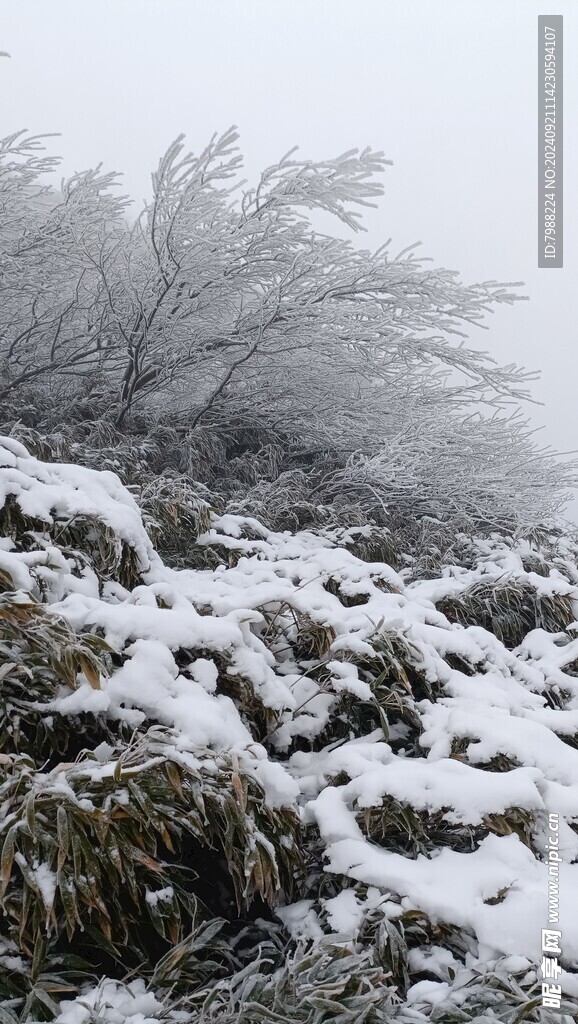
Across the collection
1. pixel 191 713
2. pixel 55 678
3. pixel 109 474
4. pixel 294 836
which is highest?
pixel 109 474

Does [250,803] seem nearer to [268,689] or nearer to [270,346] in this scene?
[268,689]

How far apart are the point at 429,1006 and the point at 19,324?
5708 millimetres

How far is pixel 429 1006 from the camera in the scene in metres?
1.30

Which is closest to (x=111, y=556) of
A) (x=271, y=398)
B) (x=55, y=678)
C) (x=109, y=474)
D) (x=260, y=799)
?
(x=109, y=474)

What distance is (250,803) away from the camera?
1.54 metres

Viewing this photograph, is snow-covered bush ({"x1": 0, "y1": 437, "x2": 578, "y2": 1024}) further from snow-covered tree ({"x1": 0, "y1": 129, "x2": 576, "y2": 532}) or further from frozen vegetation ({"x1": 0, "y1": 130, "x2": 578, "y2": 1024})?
snow-covered tree ({"x1": 0, "y1": 129, "x2": 576, "y2": 532})

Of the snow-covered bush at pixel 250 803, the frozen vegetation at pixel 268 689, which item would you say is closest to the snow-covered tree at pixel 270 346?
the frozen vegetation at pixel 268 689

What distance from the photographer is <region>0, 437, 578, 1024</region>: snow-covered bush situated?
1.29 metres

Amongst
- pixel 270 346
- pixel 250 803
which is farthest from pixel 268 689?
pixel 270 346

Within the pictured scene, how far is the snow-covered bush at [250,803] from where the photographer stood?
1.29 meters

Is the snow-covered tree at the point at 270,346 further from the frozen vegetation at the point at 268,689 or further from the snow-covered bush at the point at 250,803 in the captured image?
the snow-covered bush at the point at 250,803

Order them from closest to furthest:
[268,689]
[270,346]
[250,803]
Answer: [250,803], [268,689], [270,346]

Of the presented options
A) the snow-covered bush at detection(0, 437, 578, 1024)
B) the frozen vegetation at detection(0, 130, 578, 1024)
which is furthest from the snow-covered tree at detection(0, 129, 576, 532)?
the snow-covered bush at detection(0, 437, 578, 1024)

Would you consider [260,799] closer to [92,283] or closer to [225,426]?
[225,426]
